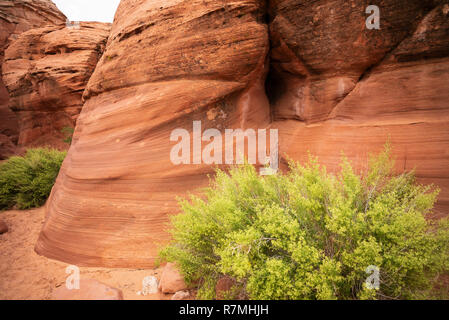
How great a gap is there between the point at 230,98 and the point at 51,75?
7942mm

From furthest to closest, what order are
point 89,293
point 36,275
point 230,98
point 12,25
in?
1. point 12,25
2. point 230,98
3. point 36,275
4. point 89,293

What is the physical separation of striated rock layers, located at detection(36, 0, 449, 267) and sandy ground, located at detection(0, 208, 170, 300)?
190 millimetres

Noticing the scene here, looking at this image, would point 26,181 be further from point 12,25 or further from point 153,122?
point 12,25

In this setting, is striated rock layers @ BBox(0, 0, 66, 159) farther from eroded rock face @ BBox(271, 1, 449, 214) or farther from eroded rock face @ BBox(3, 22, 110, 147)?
eroded rock face @ BBox(271, 1, 449, 214)

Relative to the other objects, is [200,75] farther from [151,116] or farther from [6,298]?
[6,298]

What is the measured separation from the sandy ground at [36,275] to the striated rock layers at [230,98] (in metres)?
0.19

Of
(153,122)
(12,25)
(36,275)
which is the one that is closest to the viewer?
(36,275)

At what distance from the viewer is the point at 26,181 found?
19.5ft

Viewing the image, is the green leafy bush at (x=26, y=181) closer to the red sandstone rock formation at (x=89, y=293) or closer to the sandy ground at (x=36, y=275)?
the sandy ground at (x=36, y=275)

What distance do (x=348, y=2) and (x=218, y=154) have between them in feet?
10.5

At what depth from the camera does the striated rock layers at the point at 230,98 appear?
310 cm

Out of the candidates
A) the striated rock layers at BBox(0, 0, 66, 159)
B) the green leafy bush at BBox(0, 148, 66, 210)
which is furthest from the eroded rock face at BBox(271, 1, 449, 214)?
the striated rock layers at BBox(0, 0, 66, 159)

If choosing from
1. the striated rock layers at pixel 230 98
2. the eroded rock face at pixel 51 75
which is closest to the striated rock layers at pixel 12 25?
the eroded rock face at pixel 51 75

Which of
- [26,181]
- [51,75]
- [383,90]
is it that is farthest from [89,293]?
[51,75]
